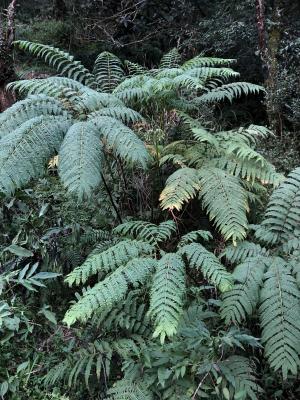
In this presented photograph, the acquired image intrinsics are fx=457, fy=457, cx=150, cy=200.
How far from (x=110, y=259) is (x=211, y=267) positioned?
2.00 feet

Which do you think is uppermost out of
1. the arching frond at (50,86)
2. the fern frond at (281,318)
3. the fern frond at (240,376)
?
the arching frond at (50,86)

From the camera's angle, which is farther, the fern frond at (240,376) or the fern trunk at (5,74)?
the fern trunk at (5,74)

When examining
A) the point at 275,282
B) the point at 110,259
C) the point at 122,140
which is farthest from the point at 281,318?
the point at 122,140

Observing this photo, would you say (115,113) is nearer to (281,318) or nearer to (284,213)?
(284,213)

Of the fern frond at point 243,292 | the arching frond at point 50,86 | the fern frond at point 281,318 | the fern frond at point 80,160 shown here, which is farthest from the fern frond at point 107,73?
the fern frond at point 281,318

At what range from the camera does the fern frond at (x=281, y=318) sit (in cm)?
239

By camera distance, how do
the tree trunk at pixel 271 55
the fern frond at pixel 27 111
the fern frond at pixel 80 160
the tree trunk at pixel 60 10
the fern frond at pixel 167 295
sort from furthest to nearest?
the tree trunk at pixel 60 10 → the tree trunk at pixel 271 55 → the fern frond at pixel 27 111 → the fern frond at pixel 80 160 → the fern frond at pixel 167 295

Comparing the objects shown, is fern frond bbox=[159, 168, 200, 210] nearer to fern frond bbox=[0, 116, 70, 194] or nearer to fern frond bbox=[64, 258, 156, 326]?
fern frond bbox=[64, 258, 156, 326]

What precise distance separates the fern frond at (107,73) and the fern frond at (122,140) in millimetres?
1141

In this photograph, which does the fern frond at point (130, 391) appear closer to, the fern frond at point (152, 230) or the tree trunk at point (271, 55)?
the fern frond at point (152, 230)

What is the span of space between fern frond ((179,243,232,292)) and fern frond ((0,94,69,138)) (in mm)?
1431

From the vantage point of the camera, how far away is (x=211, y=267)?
2.63 m

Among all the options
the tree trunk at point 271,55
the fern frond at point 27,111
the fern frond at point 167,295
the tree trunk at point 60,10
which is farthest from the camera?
the tree trunk at point 60,10

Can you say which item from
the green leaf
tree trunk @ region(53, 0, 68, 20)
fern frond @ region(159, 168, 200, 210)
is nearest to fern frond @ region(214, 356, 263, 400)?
fern frond @ region(159, 168, 200, 210)
